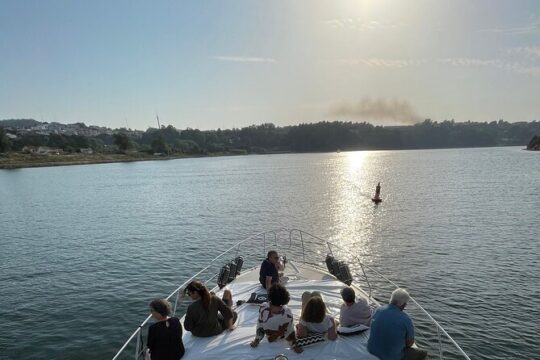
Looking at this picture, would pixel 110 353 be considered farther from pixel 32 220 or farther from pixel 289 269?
pixel 32 220

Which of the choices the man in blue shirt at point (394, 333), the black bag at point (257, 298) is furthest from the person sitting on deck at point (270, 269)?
the man in blue shirt at point (394, 333)

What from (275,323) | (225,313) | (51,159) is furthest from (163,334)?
(51,159)

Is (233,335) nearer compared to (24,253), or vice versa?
(233,335)

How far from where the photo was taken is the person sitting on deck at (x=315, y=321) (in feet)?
26.9

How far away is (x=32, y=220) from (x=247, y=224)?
77.8 feet

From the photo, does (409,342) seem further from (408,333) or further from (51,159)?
(51,159)

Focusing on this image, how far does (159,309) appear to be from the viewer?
7555 mm

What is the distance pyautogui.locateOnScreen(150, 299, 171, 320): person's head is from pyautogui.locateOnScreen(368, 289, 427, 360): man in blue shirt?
13.3ft

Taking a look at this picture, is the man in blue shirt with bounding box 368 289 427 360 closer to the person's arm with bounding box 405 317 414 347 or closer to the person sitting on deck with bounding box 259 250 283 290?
the person's arm with bounding box 405 317 414 347

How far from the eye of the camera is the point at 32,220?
4297cm

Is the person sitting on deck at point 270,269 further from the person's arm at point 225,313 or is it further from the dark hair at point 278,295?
the dark hair at point 278,295

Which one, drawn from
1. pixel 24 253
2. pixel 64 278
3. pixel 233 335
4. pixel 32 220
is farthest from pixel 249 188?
pixel 233 335

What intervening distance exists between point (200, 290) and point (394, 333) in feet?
13.3

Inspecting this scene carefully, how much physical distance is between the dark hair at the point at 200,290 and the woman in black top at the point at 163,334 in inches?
31.5
